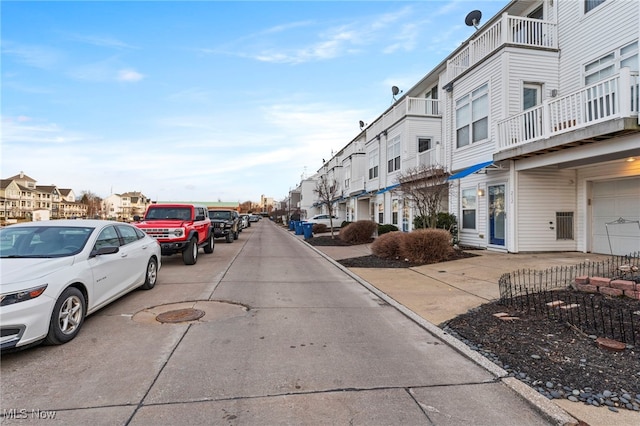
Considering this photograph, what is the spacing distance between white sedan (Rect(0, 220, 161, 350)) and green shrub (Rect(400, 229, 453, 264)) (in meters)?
7.76

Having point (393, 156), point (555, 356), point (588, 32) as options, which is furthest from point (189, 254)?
point (393, 156)

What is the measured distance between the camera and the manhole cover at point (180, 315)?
5824 mm

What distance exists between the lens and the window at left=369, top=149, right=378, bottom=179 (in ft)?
86.9

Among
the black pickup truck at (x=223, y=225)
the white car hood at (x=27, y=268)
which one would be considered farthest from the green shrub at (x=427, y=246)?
the black pickup truck at (x=223, y=225)

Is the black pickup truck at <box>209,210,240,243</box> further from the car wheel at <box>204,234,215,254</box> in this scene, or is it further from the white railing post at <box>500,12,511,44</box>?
the white railing post at <box>500,12,511,44</box>

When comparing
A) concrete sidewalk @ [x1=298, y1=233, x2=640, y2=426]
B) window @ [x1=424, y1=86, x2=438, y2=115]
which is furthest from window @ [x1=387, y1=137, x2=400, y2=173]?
concrete sidewalk @ [x1=298, y1=233, x2=640, y2=426]

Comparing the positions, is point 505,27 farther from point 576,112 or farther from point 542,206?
point 542,206

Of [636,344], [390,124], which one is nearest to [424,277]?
[636,344]

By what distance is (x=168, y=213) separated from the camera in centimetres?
1359

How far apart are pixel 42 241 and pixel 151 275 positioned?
2693 mm

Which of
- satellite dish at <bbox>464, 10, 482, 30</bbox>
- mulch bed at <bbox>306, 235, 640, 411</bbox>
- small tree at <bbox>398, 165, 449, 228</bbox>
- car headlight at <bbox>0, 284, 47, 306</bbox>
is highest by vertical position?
satellite dish at <bbox>464, 10, 482, 30</bbox>

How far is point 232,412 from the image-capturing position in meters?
3.14

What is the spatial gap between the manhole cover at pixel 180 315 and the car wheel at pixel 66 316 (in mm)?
1088

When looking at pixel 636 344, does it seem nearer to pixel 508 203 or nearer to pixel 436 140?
pixel 508 203
